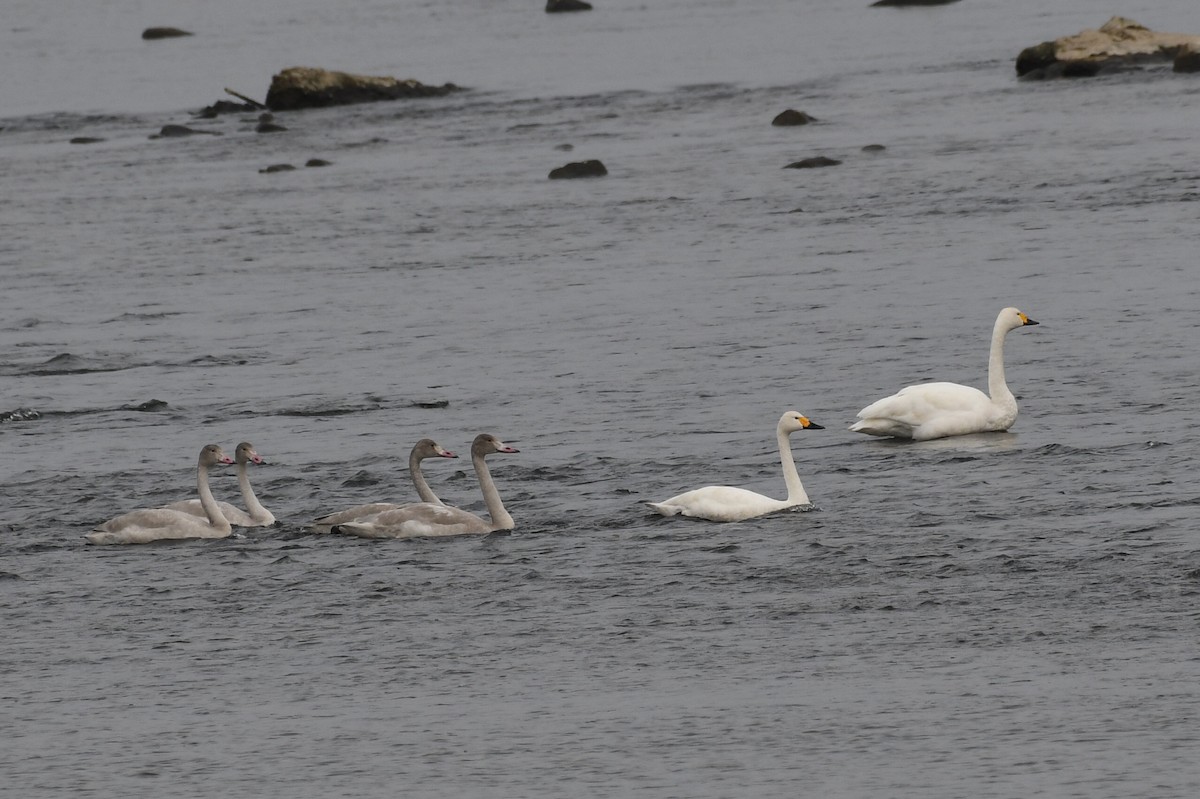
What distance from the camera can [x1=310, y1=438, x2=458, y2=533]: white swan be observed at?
15789mm

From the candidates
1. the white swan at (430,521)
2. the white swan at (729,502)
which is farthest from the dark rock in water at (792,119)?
the white swan at (430,521)

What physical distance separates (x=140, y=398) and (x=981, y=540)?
9.74 metres

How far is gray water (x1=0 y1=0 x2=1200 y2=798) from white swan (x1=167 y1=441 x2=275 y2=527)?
0.25 m

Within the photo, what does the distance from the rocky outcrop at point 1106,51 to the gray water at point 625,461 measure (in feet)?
7.45

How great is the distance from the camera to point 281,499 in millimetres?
17344

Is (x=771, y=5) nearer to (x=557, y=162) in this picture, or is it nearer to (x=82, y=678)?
(x=557, y=162)

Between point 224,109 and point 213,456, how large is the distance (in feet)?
130

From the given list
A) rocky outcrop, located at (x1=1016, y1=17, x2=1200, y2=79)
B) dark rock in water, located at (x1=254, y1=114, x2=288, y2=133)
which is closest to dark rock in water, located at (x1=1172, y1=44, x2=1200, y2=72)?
rocky outcrop, located at (x1=1016, y1=17, x2=1200, y2=79)

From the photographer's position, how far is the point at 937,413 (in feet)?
59.5

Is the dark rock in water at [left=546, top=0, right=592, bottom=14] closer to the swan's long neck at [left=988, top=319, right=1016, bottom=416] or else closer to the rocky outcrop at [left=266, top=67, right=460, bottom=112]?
the rocky outcrop at [left=266, top=67, right=460, bottom=112]

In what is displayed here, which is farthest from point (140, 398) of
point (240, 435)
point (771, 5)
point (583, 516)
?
point (771, 5)

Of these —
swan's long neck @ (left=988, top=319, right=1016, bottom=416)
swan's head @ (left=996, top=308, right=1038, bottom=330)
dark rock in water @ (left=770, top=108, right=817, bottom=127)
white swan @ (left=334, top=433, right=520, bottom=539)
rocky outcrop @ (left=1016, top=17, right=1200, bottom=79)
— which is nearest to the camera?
white swan @ (left=334, top=433, right=520, bottom=539)

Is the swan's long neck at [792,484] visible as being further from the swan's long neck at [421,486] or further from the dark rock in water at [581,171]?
the dark rock in water at [581,171]

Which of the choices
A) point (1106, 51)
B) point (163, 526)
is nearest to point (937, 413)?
point (163, 526)
